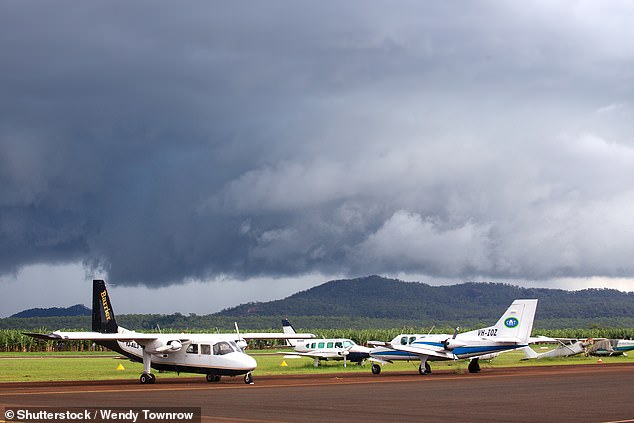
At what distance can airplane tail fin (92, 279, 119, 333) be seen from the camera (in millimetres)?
59156

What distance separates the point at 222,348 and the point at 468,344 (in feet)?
65.4

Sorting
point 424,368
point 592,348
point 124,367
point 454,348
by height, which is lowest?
point 592,348

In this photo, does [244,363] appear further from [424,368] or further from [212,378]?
[424,368]

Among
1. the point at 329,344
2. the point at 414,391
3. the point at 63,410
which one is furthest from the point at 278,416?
the point at 329,344

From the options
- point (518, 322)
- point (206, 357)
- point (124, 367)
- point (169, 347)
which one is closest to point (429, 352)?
point (518, 322)

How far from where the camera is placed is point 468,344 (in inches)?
2421

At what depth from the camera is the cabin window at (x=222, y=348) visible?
162 ft

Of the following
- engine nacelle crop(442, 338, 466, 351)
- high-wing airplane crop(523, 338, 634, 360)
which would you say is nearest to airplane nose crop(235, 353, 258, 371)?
engine nacelle crop(442, 338, 466, 351)

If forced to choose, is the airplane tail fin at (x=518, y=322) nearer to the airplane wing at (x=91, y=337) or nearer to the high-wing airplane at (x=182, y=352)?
the high-wing airplane at (x=182, y=352)

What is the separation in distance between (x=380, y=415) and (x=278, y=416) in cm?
331

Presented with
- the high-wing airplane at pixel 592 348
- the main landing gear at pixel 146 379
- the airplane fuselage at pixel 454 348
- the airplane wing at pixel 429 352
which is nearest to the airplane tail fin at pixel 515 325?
the airplane fuselage at pixel 454 348

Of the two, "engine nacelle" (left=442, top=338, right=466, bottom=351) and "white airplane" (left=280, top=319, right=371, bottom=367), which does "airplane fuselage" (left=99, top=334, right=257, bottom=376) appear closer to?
"engine nacelle" (left=442, top=338, right=466, bottom=351)

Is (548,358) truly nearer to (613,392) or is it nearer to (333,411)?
(613,392)

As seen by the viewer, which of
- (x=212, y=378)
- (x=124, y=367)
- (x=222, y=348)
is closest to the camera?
(x=222, y=348)
